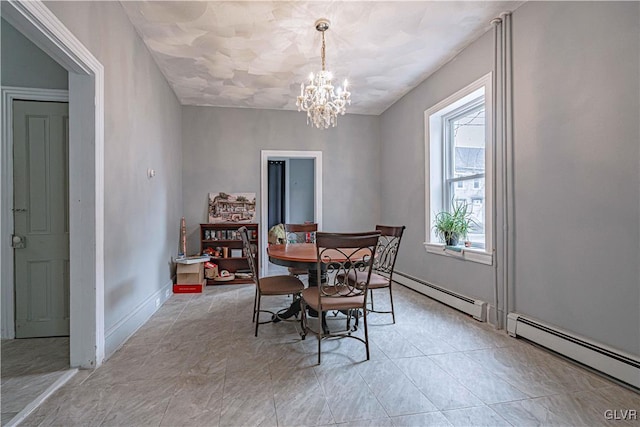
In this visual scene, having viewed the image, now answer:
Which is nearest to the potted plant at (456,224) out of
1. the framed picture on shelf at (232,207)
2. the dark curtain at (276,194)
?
the framed picture on shelf at (232,207)

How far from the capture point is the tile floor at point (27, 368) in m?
1.79

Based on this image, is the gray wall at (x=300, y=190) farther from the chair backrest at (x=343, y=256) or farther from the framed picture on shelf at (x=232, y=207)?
the chair backrest at (x=343, y=256)

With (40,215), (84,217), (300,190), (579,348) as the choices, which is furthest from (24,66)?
(300,190)

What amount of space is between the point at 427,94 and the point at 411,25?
133 cm

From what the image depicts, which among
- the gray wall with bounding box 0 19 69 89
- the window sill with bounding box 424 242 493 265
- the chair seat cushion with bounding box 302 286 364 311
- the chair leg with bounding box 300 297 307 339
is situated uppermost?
the gray wall with bounding box 0 19 69 89

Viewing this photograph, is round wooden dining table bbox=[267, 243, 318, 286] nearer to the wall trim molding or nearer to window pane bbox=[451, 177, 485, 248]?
the wall trim molding

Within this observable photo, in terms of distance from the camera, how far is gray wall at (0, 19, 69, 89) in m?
2.57

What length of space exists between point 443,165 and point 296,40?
7.75 ft

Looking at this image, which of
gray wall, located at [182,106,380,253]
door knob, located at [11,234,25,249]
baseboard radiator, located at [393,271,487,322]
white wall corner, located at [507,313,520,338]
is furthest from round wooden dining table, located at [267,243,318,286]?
A: gray wall, located at [182,106,380,253]

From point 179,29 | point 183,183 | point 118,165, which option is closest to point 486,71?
point 179,29

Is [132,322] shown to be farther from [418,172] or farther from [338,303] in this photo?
[418,172]

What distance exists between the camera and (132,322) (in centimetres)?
284

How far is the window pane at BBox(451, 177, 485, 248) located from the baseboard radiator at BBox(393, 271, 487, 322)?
63 cm

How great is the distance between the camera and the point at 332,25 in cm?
289
